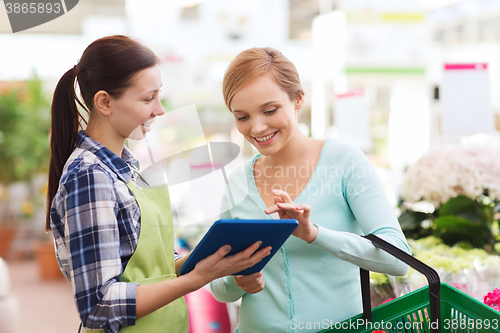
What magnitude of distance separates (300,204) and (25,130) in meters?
6.08

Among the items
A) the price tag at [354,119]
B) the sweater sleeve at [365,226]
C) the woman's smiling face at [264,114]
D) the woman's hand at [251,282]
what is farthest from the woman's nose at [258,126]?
the price tag at [354,119]

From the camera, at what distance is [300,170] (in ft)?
3.80

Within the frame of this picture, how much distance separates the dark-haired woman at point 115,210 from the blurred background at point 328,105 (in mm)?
103

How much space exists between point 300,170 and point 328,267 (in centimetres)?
26

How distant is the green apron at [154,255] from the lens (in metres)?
0.90

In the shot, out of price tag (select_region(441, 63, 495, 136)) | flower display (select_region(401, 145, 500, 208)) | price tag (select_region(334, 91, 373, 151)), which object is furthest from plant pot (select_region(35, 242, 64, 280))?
price tag (select_region(441, 63, 495, 136))

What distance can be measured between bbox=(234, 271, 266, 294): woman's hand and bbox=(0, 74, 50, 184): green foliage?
554 cm

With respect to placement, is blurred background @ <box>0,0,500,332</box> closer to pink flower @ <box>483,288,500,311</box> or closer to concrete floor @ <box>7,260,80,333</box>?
concrete floor @ <box>7,260,80,333</box>

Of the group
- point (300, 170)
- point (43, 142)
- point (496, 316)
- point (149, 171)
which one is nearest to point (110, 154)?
point (149, 171)

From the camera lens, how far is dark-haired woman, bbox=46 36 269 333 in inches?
32.5

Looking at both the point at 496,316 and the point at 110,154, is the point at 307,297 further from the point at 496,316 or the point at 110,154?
the point at 110,154

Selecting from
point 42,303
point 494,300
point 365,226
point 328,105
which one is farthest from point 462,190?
point 328,105

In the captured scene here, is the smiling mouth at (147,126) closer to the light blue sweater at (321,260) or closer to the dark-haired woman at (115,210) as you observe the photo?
the dark-haired woman at (115,210)

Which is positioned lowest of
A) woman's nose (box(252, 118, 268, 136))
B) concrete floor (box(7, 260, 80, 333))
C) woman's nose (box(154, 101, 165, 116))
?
concrete floor (box(7, 260, 80, 333))
